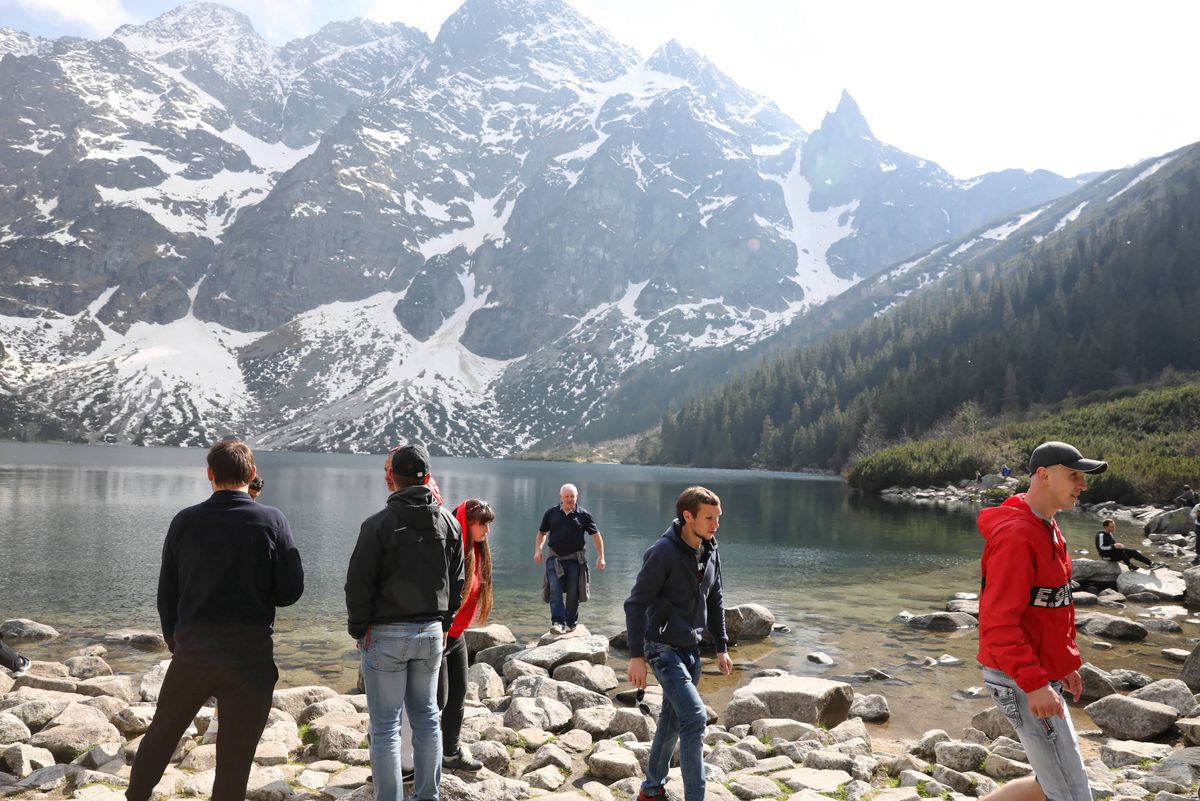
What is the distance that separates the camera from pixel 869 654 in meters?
16.8

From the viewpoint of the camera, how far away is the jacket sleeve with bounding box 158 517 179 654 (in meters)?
5.62

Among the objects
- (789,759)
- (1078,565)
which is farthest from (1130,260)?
(789,759)

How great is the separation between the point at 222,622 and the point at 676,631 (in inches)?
148

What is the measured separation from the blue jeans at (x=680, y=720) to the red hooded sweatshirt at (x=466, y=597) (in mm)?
2142

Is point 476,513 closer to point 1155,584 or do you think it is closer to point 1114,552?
point 1155,584

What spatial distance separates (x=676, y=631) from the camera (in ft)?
22.3

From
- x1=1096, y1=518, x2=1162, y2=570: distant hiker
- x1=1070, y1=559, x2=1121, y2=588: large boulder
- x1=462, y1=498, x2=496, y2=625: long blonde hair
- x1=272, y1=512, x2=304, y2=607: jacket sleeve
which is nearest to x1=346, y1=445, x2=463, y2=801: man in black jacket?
x1=272, y1=512, x2=304, y2=607: jacket sleeve

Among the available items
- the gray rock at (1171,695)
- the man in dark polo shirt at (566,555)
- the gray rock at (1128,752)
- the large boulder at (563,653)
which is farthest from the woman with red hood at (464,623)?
the gray rock at (1171,695)

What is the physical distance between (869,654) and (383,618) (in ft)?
45.4

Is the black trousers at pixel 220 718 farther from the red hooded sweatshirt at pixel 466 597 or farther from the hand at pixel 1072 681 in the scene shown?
the hand at pixel 1072 681

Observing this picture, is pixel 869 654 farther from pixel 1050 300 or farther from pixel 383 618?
pixel 1050 300

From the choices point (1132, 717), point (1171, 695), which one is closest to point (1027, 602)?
point (1132, 717)

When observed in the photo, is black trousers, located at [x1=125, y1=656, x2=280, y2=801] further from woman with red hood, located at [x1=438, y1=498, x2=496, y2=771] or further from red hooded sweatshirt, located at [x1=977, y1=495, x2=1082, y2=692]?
red hooded sweatshirt, located at [x1=977, y1=495, x2=1082, y2=692]

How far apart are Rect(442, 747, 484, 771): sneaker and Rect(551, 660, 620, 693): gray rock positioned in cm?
472
